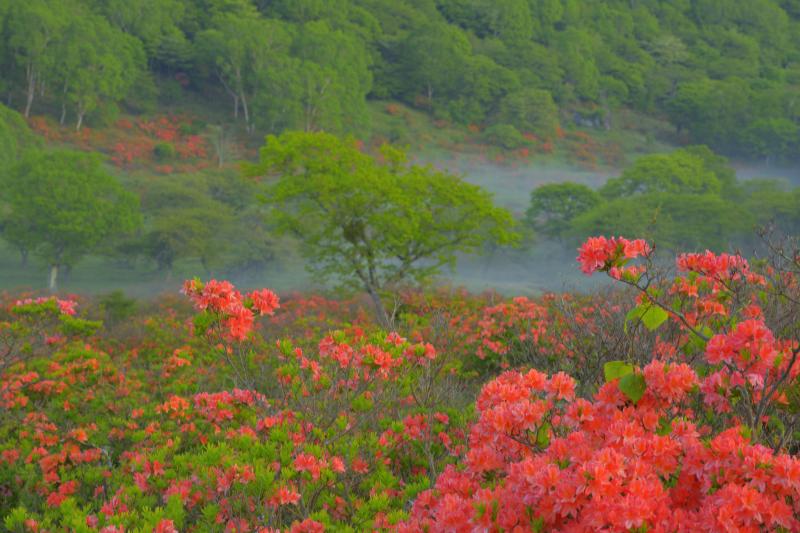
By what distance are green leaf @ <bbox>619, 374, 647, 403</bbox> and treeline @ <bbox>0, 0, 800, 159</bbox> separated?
134 ft

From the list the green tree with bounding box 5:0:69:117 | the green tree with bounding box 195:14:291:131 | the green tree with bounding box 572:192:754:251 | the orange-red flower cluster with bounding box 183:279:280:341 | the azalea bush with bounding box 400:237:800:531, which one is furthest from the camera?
the green tree with bounding box 195:14:291:131

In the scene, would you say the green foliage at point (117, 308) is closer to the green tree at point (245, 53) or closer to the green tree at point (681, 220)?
the green tree at point (681, 220)

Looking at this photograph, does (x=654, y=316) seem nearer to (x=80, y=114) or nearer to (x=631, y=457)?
(x=631, y=457)

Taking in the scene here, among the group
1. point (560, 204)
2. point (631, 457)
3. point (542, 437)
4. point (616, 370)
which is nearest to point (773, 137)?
point (560, 204)

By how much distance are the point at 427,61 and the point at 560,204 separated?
22.3 meters

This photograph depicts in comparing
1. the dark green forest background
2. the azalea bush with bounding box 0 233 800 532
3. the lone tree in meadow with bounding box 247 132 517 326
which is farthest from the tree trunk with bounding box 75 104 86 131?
the azalea bush with bounding box 0 233 800 532

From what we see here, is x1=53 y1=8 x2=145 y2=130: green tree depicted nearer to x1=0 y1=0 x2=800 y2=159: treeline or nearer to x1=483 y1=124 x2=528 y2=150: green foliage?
x1=0 y1=0 x2=800 y2=159: treeline

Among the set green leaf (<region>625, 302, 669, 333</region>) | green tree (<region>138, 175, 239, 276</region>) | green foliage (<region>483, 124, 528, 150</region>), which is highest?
green leaf (<region>625, 302, 669, 333</region>)

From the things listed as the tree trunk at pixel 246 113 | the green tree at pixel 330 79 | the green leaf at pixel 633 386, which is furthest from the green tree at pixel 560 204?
the green leaf at pixel 633 386

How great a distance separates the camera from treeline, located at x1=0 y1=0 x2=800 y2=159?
40.4 metres

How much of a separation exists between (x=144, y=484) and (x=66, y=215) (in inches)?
964

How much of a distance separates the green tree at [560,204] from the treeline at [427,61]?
1297 centimetres

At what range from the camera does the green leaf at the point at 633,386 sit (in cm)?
256

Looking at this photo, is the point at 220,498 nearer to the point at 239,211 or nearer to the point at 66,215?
the point at 66,215
